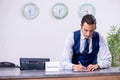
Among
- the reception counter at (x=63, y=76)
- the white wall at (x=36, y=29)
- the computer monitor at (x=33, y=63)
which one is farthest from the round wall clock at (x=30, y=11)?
the reception counter at (x=63, y=76)

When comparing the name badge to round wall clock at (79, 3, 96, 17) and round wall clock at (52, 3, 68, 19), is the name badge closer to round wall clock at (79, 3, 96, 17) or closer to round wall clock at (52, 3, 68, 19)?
round wall clock at (52, 3, 68, 19)

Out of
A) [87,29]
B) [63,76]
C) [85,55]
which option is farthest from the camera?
[85,55]

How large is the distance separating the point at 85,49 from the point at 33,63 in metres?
0.61

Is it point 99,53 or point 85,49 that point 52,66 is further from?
point 99,53

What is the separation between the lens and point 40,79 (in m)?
2.08

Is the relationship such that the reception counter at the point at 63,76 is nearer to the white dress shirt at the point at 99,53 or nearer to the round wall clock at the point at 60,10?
the white dress shirt at the point at 99,53

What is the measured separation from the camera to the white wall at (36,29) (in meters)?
4.46

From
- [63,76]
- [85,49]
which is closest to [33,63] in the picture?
[63,76]

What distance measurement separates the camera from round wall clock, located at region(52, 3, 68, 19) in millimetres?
4559

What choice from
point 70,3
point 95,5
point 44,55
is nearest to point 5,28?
point 44,55

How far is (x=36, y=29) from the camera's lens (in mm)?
4523

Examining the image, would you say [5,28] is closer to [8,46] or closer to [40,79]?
[8,46]

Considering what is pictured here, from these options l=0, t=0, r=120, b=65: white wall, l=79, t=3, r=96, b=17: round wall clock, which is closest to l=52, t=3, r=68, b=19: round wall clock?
l=0, t=0, r=120, b=65: white wall

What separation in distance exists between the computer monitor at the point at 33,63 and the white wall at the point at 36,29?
2.22 m
